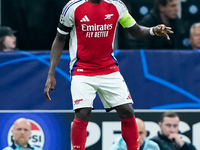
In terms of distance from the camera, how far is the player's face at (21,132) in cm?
607

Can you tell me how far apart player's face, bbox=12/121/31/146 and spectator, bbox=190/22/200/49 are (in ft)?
8.26

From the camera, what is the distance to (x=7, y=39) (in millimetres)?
6980

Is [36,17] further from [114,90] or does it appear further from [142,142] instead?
[114,90]

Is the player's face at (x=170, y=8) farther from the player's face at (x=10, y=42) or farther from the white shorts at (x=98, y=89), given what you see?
the white shorts at (x=98, y=89)

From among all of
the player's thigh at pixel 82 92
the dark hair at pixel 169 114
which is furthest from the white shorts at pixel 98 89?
the dark hair at pixel 169 114

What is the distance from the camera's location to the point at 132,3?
7328 millimetres

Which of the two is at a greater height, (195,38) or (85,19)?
(85,19)

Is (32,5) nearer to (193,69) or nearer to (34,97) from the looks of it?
(34,97)

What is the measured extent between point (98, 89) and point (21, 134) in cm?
163

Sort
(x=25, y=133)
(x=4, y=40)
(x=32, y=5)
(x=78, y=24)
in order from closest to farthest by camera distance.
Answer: (x=78, y=24), (x=25, y=133), (x=4, y=40), (x=32, y=5)

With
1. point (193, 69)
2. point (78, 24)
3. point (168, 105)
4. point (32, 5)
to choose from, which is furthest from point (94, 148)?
point (32, 5)

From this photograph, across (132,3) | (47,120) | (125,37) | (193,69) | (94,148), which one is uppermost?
(132,3)

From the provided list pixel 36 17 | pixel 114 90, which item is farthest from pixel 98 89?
pixel 36 17

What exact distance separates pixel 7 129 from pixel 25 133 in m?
0.23
